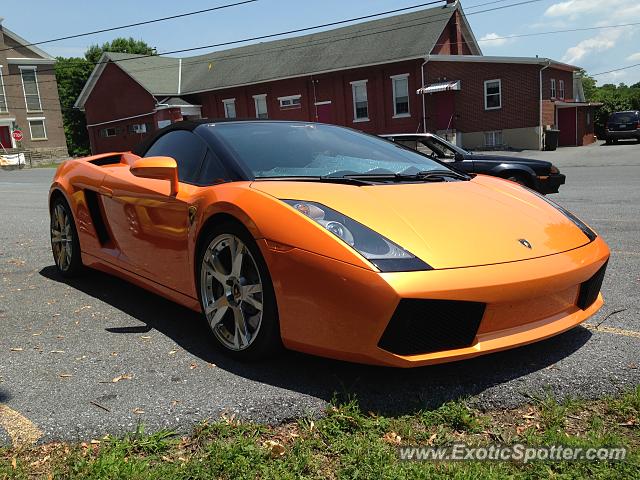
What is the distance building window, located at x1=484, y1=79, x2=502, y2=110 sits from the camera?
2831 centimetres

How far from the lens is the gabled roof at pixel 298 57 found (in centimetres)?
3042

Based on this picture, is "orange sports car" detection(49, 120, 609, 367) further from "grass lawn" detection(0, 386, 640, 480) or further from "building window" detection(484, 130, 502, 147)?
"building window" detection(484, 130, 502, 147)

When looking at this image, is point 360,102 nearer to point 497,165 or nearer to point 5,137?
point 497,165

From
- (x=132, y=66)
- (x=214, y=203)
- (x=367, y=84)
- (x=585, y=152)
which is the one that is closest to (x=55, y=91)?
(x=132, y=66)

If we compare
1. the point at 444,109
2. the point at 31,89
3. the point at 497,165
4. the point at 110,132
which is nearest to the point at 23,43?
the point at 31,89

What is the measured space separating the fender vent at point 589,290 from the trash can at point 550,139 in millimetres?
26356

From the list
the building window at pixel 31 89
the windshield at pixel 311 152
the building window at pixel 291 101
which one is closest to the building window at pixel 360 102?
the building window at pixel 291 101

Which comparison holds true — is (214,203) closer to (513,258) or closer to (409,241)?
(409,241)

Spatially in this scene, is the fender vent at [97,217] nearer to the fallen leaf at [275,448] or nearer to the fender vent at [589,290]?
the fallen leaf at [275,448]

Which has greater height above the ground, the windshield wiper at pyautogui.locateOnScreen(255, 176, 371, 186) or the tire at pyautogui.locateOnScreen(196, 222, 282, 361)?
the windshield wiper at pyautogui.locateOnScreen(255, 176, 371, 186)

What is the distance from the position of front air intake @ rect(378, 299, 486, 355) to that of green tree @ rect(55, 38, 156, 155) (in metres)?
59.0

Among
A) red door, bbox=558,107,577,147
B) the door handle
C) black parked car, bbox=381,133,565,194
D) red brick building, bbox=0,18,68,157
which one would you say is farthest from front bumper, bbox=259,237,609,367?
red brick building, bbox=0,18,68,157

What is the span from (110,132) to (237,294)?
4244 centimetres

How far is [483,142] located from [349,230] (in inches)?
1106
